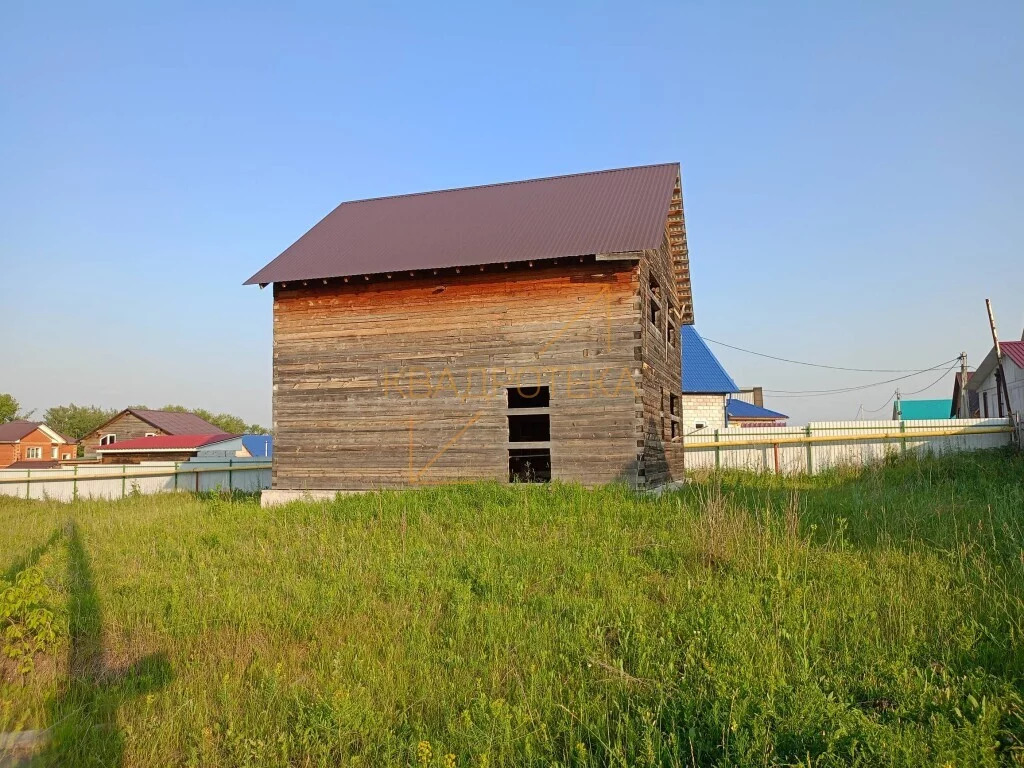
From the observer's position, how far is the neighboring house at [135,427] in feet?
179

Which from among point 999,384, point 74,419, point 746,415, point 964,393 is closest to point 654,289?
point 999,384

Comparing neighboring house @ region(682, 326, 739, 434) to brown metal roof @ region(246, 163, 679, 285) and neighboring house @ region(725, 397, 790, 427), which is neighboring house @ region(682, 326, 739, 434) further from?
brown metal roof @ region(246, 163, 679, 285)

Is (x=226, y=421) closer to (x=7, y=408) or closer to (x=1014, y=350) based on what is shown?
(x=7, y=408)

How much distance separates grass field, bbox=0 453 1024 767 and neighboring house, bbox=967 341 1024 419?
1779 cm

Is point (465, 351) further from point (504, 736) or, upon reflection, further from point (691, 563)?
point (504, 736)

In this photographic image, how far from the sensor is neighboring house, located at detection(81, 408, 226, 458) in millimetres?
54562

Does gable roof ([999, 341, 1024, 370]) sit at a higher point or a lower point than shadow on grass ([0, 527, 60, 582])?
higher

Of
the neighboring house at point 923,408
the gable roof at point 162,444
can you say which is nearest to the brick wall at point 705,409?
the neighboring house at point 923,408

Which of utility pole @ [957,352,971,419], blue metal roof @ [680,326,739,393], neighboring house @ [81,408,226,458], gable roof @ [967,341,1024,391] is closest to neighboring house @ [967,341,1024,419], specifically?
gable roof @ [967,341,1024,391]

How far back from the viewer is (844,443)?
21156 millimetres

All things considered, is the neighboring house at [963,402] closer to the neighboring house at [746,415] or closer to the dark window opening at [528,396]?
the neighboring house at [746,415]

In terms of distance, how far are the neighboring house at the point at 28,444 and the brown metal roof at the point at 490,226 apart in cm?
5054

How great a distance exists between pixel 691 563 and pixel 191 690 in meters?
5.15

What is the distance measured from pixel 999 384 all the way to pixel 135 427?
5778 centimetres
